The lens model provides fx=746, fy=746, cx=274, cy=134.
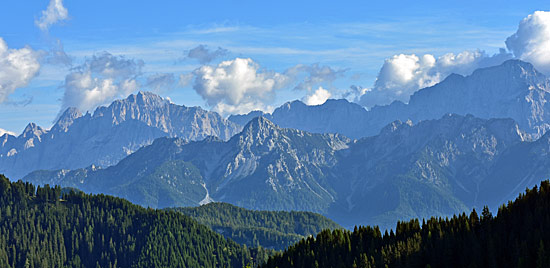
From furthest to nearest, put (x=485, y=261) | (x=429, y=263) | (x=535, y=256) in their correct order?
(x=429, y=263)
(x=485, y=261)
(x=535, y=256)

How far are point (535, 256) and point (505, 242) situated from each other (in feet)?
65.7

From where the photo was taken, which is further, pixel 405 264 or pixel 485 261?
pixel 405 264

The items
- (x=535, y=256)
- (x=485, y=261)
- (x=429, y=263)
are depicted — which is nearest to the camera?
(x=535, y=256)

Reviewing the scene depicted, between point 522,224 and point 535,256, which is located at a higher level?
point 522,224

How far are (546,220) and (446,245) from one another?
2652 cm

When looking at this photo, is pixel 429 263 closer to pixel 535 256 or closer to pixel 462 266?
pixel 462 266

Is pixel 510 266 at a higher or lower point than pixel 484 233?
lower

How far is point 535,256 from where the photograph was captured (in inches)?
6624

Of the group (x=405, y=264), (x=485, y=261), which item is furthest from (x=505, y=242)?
(x=405, y=264)

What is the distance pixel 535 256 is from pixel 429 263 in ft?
112

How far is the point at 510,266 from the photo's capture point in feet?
566

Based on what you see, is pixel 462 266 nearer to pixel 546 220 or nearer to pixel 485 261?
pixel 485 261

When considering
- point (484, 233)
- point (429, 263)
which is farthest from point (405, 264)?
point (484, 233)

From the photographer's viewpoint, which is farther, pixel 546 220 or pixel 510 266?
pixel 546 220
